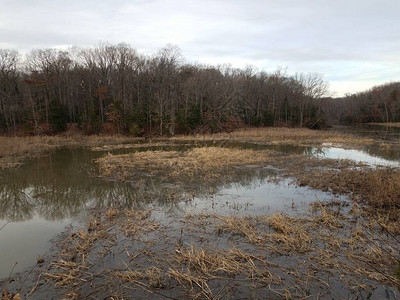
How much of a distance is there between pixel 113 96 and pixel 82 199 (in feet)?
116

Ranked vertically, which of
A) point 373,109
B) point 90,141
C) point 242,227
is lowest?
point 242,227

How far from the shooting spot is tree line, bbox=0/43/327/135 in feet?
131

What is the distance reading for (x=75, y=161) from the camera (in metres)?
20.7

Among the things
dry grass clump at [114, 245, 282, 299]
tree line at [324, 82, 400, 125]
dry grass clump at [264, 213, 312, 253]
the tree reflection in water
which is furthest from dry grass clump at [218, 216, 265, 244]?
tree line at [324, 82, 400, 125]

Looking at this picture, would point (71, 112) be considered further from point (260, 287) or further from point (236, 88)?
point (260, 287)

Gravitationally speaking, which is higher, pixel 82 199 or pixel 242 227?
pixel 242 227


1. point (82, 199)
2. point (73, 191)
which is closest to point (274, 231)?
point (82, 199)

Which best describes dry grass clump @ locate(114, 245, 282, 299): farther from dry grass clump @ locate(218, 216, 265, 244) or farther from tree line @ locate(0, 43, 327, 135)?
tree line @ locate(0, 43, 327, 135)

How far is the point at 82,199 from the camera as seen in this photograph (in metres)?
11.4

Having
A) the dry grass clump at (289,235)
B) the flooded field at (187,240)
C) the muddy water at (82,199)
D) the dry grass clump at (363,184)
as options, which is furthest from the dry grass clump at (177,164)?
the dry grass clump at (289,235)

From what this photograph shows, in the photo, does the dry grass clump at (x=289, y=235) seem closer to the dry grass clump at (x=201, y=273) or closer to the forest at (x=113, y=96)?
the dry grass clump at (x=201, y=273)

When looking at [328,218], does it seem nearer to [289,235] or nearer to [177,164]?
[289,235]

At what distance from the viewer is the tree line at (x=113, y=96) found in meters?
39.9

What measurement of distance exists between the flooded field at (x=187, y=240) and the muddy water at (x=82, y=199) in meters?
0.05
